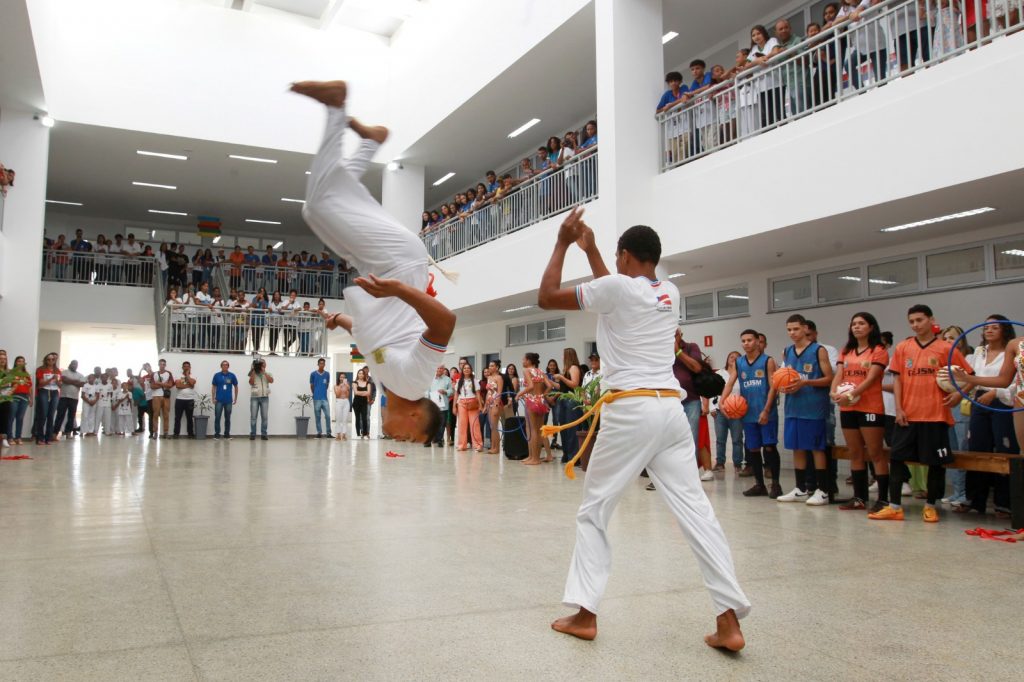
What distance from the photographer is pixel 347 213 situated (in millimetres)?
4066

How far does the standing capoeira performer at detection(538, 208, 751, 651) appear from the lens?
3488 mm

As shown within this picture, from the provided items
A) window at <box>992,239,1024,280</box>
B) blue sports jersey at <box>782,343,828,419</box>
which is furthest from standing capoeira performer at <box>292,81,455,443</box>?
window at <box>992,239,1024,280</box>

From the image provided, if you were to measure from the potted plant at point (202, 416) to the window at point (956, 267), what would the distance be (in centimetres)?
1631

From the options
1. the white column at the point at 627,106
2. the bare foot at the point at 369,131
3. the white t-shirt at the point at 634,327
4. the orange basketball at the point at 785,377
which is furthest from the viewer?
the white column at the point at 627,106

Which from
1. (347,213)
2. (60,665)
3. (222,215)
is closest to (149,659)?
(60,665)

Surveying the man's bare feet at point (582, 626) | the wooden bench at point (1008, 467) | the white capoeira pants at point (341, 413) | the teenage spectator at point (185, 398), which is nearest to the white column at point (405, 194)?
the white capoeira pants at point (341, 413)

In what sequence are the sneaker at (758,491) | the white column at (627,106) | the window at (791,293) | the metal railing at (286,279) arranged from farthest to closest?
1. the metal railing at (286,279)
2. the window at (791,293)
3. the white column at (627,106)
4. the sneaker at (758,491)

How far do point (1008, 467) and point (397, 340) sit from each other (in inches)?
210

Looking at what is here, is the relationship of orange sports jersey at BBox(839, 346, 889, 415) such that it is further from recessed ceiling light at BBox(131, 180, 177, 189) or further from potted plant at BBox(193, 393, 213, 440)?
recessed ceiling light at BBox(131, 180, 177, 189)

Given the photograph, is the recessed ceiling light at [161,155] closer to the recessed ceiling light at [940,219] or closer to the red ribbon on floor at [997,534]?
the recessed ceiling light at [940,219]

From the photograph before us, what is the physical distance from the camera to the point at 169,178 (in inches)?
865

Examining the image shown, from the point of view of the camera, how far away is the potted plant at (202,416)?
18.8 meters

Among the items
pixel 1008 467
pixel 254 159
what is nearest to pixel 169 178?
pixel 254 159

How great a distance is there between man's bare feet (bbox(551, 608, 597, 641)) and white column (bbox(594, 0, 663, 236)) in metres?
8.48
